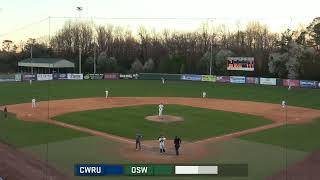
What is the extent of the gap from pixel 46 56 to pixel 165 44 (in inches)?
1301

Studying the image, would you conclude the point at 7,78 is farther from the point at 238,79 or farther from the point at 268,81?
the point at 268,81

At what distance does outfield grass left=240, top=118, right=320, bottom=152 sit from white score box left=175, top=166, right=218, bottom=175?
7844 mm

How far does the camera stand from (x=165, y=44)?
12594cm

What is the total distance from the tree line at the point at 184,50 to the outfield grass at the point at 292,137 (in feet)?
136

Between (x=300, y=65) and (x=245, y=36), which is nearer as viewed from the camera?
(x=300, y=65)

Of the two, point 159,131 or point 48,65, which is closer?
point 159,131

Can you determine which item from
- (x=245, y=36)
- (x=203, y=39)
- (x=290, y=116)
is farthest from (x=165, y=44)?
(x=290, y=116)

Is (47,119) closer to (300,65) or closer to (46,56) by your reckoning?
(300,65)

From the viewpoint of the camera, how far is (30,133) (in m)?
32.4

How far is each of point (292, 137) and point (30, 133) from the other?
1863cm

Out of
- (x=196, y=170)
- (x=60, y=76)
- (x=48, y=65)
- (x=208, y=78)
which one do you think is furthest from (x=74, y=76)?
(x=196, y=170)
